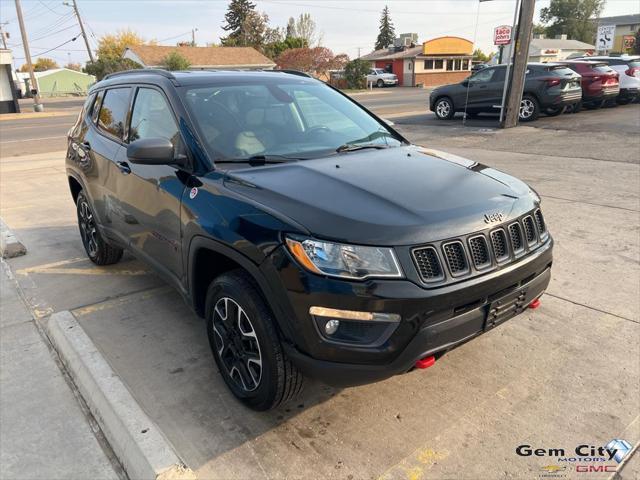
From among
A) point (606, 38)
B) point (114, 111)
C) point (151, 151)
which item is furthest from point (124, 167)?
point (606, 38)

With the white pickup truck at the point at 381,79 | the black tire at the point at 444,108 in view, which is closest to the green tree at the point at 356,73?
the white pickup truck at the point at 381,79

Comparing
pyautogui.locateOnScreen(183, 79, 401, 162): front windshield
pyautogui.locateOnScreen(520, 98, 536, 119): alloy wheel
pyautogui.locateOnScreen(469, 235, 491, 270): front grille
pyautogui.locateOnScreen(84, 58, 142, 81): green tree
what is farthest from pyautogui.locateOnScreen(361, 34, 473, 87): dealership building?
pyautogui.locateOnScreen(469, 235, 491, 270): front grille

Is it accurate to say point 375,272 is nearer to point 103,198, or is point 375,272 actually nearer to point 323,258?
point 323,258

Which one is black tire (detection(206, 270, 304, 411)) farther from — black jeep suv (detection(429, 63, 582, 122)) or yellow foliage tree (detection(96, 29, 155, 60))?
yellow foliage tree (detection(96, 29, 155, 60))

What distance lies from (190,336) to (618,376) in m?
2.83

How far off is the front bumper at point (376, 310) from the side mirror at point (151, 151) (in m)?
1.11

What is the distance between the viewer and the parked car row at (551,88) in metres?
14.6

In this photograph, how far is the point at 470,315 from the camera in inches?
95.2

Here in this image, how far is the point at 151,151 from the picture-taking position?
2.97m

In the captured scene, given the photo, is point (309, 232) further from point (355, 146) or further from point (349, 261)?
point (355, 146)

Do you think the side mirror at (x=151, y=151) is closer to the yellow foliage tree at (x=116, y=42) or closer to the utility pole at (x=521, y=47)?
the utility pole at (x=521, y=47)

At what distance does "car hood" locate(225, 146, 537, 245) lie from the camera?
7.67 feet

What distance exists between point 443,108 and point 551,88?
376cm

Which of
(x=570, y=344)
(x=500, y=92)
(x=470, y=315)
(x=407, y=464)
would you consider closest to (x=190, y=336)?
(x=407, y=464)
